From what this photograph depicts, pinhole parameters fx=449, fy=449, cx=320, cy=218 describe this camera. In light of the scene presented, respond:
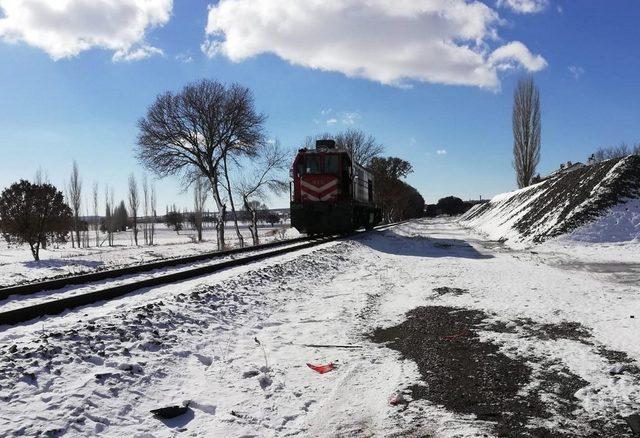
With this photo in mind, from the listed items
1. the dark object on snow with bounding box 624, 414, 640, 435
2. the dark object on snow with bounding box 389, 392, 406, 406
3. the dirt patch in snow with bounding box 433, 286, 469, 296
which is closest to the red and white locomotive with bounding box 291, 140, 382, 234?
the dirt patch in snow with bounding box 433, 286, 469, 296

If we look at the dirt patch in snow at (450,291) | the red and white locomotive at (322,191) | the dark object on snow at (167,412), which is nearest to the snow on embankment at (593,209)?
the red and white locomotive at (322,191)

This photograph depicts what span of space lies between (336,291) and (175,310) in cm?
386

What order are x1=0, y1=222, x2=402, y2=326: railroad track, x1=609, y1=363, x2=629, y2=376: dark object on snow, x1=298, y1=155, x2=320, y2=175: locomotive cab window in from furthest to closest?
x1=298, y1=155, x2=320, y2=175: locomotive cab window, x1=0, y1=222, x2=402, y2=326: railroad track, x1=609, y1=363, x2=629, y2=376: dark object on snow

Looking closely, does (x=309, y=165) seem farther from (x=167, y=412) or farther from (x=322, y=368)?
(x=167, y=412)

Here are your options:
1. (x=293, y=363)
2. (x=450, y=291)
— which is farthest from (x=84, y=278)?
(x=450, y=291)

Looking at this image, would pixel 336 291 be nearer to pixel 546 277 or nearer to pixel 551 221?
pixel 546 277

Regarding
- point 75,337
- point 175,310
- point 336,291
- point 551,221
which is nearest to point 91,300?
point 175,310

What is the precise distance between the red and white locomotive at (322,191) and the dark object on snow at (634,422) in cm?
1660

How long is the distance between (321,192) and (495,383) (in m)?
16.1

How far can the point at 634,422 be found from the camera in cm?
332

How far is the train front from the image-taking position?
1994 centimetres

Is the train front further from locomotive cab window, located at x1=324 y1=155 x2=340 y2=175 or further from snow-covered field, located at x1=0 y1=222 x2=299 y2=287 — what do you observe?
snow-covered field, located at x1=0 y1=222 x2=299 y2=287

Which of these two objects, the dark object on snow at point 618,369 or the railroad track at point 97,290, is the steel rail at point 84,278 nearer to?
the railroad track at point 97,290

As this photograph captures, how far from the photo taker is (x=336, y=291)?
30.4ft
